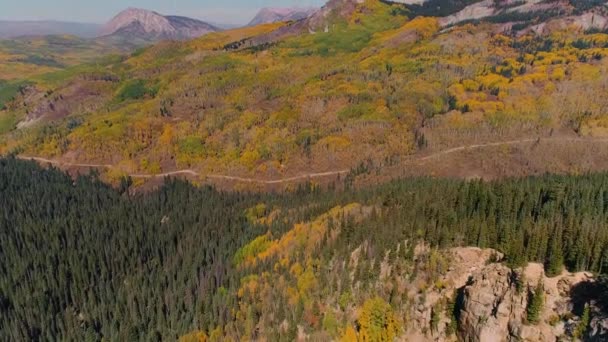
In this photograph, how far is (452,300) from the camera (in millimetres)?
112250

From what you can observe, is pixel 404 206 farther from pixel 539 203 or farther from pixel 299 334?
pixel 299 334

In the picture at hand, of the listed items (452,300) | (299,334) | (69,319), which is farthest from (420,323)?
(69,319)

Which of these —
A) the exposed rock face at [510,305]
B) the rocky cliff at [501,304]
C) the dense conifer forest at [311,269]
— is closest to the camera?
the rocky cliff at [501,304]

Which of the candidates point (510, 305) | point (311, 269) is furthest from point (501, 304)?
point (311, 269)

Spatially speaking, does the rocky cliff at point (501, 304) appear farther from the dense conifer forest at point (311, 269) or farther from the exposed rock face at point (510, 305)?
Answer: the dense conifer forest at point (311, 269)

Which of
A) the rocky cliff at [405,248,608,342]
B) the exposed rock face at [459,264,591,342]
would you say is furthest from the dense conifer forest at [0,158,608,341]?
the exposed rock face at [459,264,591,342]

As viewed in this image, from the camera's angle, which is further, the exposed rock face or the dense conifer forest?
the dense conifer forest

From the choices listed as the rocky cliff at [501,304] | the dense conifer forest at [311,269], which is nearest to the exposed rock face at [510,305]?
the rocky cliff at [501,304]

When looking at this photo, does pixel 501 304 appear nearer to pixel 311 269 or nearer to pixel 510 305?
pixel 510 305

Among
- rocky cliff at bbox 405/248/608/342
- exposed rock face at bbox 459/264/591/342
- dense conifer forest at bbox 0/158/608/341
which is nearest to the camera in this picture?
rocky cliff at bbox 405/248/608/342

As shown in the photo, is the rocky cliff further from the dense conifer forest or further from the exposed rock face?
the dense conifer forest

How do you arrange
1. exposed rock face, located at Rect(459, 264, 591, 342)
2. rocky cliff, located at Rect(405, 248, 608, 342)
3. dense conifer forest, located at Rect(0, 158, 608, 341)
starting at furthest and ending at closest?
1. dense conifer forest, located at Rect(0, 158, 608, 341)
2. exposed rock face, located at Rect(459, 264, 591, 342)
3. rocky cliff, located at Rect(405, 248, 608, 342)

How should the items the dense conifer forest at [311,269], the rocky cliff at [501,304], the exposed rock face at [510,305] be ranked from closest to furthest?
1. the rocky cliff at [501,304]
2. the exposed rock face at [510,305]
3. the dense conifer forest at [311,269]

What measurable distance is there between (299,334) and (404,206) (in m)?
61.7
